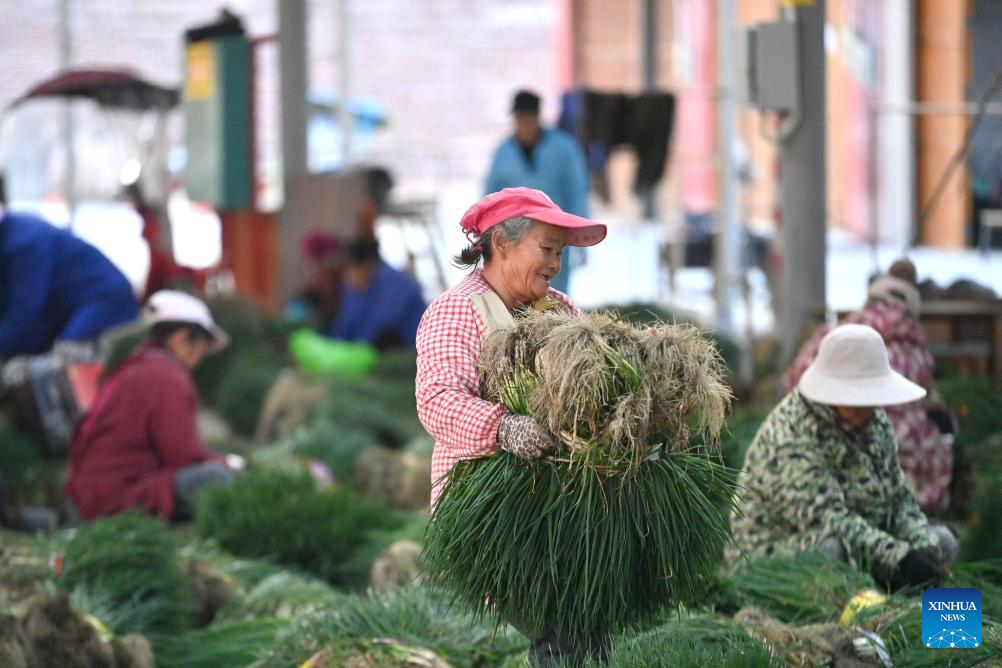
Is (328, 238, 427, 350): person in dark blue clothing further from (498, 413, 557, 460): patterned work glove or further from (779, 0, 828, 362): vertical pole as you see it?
(498, 413, 557, 460): patterned work glove

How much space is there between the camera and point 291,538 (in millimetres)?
4898

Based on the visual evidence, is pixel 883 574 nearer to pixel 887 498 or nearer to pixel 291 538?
pixel 887 498

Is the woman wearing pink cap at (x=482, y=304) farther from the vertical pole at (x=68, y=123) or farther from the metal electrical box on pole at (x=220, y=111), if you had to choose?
the vertical pole at (x=68, y=123)

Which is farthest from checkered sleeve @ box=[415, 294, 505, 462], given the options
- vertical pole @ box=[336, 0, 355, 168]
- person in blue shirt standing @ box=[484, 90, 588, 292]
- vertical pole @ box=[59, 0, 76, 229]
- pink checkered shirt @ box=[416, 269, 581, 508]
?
vertical pole @ box=[336, 0, 355, 168]

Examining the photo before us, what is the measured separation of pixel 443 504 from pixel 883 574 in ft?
4.24

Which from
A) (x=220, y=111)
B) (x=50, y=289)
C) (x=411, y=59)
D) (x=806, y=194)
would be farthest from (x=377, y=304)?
(x=411, y=59)

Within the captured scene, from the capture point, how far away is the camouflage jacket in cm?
368

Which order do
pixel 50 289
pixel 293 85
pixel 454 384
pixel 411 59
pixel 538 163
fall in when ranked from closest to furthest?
pixel 454 384 → pixel 50 289 → pixel 538 163 → pixel 293 85 → pixel 411 59

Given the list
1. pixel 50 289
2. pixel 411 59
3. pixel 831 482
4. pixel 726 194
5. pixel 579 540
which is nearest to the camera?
pixel 579 540

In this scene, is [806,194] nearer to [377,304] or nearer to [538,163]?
[538,163]

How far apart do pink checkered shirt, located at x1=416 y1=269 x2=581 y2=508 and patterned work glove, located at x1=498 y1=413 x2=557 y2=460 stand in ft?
0.11

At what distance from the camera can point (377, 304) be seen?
8.45 m

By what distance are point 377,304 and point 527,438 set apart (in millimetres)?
5861

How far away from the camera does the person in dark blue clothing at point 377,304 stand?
8406 millimetres
